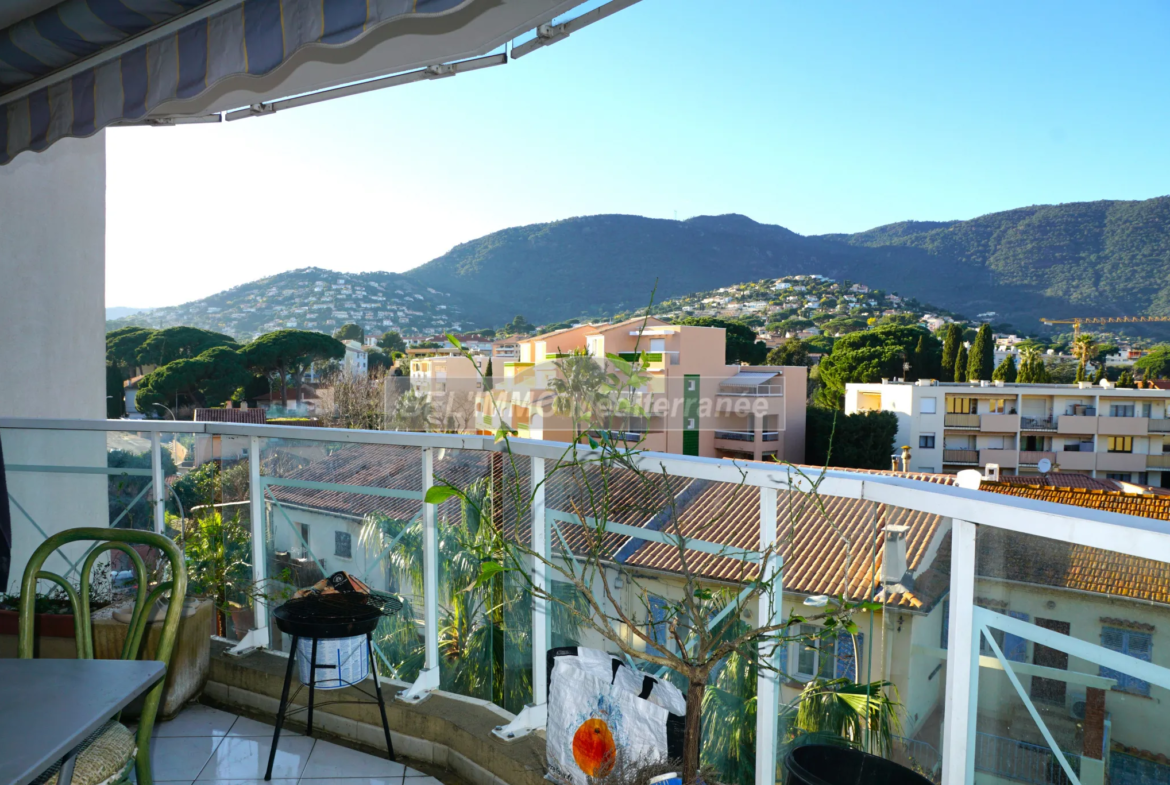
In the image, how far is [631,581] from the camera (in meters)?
1.43

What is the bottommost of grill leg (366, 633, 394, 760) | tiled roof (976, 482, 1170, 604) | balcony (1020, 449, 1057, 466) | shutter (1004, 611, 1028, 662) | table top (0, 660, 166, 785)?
balcony (1020, 449, 1057, 466)

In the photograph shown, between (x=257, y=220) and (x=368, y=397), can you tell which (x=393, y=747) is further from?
(x=257, y=220)

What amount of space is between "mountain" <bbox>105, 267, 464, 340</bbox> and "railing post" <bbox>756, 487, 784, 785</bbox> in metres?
25.7

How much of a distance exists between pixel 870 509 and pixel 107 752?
4.10 feet

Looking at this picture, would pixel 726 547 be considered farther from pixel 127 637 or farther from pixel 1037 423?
pixel 1037 423

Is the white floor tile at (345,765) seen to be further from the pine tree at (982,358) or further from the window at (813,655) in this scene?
the pine tree at (982,358)

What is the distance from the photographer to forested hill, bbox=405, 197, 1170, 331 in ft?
128

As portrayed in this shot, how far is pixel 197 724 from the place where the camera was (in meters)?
2.05

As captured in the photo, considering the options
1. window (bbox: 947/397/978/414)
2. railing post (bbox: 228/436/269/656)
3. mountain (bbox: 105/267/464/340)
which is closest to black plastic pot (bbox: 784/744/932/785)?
railing post (bbox: 228/436/269/656)

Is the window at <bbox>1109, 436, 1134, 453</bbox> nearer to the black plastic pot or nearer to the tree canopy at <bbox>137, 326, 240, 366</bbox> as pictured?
the tree canopy at <bbox>137, 326, 240, 366</bbox>

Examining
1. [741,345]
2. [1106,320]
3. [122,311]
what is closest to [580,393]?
[122,311]

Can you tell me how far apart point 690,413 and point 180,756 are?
32.2m

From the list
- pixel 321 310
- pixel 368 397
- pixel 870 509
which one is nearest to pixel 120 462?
pixel 870 509

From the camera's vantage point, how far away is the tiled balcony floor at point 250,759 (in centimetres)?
178
